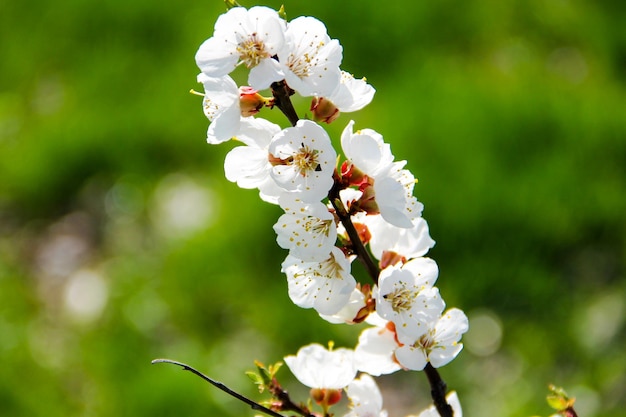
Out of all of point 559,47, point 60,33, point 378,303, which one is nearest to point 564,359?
point 559,47

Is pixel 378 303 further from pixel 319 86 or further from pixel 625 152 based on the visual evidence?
pixel 625 152

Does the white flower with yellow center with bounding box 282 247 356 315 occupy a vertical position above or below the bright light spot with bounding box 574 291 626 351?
below

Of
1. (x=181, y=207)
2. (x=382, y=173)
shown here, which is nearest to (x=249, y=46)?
(x=382, y=173)

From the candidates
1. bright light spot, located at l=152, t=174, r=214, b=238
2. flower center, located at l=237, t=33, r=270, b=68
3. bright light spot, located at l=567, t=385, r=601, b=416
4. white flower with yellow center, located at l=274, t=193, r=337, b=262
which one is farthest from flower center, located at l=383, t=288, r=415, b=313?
bright light spot, located at l=152, t=174, r=214, b=238

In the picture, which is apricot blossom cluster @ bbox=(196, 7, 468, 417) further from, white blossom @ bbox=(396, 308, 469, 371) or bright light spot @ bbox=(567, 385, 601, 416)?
bright light spot @ bbox=(567, 385, 601, 416)

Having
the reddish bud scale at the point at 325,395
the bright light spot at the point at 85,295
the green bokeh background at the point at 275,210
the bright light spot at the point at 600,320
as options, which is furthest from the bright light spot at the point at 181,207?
the reddish bud scale at the point at 325,395
